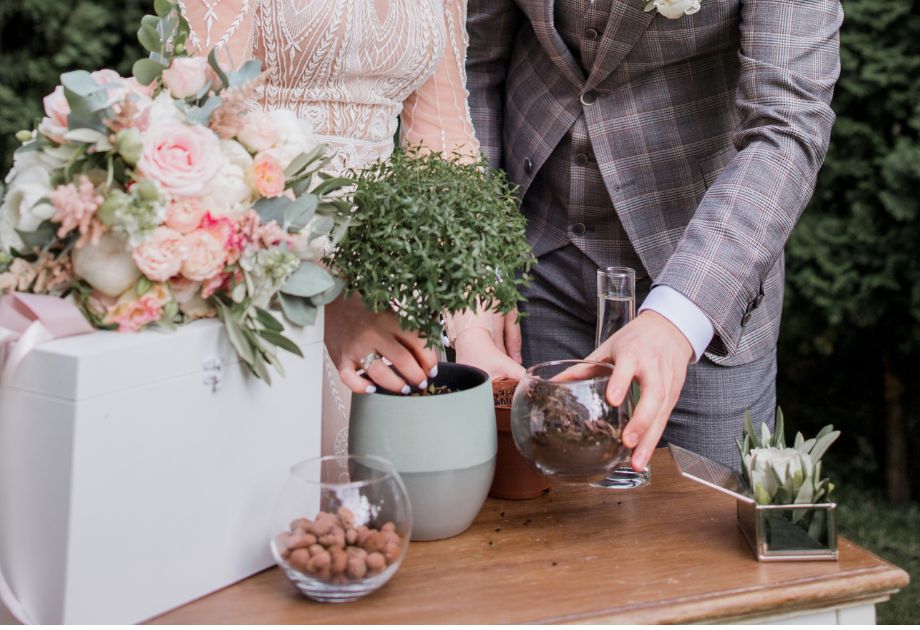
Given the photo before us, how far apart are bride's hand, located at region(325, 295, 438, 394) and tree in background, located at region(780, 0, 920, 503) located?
213cm

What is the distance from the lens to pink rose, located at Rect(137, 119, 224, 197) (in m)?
1.01

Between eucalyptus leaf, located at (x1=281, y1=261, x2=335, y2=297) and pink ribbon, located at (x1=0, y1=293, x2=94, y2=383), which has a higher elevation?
eucalyptus leaf, located at (x1=281, y1=261, x2=335, y2=297)

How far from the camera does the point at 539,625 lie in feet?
3.37

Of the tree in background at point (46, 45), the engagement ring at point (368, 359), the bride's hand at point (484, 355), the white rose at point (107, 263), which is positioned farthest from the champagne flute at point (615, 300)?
the tree in background at point (46, 45)

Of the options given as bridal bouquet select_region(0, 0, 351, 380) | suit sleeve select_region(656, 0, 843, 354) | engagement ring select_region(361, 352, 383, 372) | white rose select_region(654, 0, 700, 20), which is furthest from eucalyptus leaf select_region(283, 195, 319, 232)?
white rose select_region(654, 0, 700, 20)

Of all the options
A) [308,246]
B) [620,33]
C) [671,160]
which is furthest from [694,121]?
[308,246]

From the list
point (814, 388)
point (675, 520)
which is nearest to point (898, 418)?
point (814, 388)

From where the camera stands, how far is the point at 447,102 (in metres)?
1.83

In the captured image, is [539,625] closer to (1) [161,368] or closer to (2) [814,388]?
(1) [161,368]

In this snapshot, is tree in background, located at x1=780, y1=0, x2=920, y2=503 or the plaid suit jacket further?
tree in background, located at x1=780, y1=0, x2=920, y2=503

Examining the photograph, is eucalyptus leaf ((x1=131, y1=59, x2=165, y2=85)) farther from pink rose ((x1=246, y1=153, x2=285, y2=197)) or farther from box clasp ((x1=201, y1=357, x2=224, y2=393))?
box clasp ((x1=201, y1=357, x2=224, y2=393))

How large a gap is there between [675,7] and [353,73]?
55 cm

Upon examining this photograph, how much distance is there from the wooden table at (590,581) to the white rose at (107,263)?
0.35 m

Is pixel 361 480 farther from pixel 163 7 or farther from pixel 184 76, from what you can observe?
pixel 163 7
